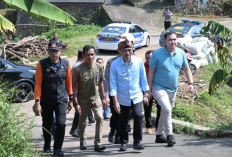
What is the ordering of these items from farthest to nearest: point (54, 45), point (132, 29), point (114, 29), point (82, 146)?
point (132, 29)
point (114, 29)
point (82, 146)
point (54, 45)

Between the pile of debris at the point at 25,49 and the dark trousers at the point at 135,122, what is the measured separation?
12436 millimetres

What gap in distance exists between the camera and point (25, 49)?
19094mm

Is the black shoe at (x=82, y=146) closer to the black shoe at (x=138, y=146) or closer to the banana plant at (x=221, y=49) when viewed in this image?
the black shoe at (x=138, y=146)

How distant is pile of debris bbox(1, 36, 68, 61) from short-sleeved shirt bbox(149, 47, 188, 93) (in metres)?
12.5

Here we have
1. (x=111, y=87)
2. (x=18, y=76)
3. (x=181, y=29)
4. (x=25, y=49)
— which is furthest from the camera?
(x=181, y=29)

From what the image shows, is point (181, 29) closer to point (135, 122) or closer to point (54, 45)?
point (135, 122)

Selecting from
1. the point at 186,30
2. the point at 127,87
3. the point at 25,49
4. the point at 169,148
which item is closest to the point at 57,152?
the point at 127,87

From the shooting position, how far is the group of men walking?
668 centimetres

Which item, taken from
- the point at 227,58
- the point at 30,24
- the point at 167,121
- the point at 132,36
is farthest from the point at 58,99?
the point at 30,24

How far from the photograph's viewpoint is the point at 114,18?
105 ft

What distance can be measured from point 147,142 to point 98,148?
121 centimetres

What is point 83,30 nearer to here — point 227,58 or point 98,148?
point 227,58

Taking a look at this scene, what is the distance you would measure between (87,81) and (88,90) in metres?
0.17

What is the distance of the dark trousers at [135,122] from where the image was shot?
6.88m
